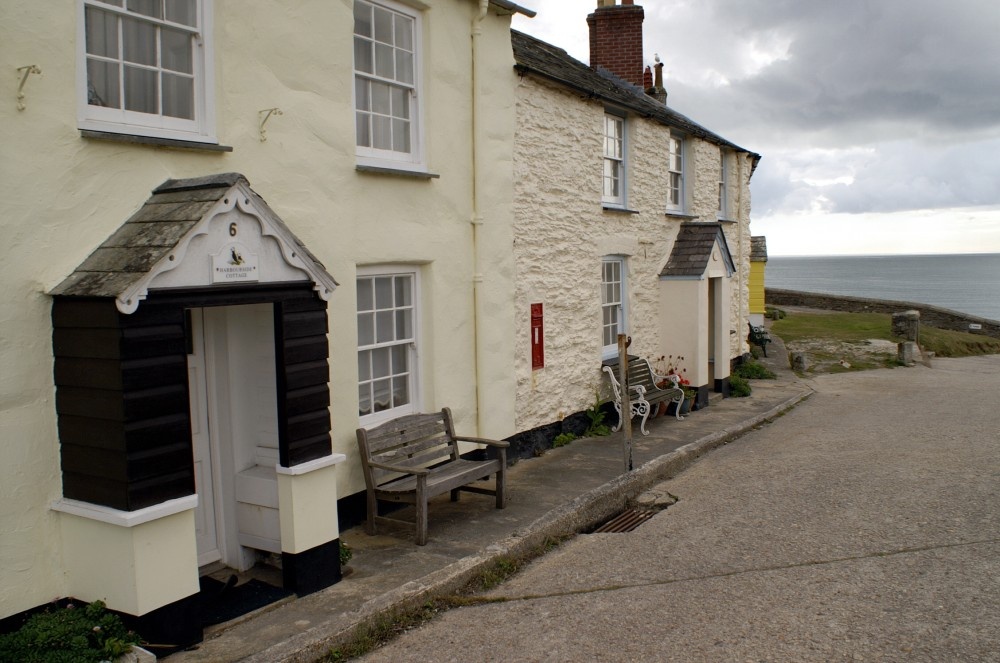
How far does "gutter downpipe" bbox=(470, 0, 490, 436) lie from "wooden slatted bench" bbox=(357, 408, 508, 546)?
85 cm

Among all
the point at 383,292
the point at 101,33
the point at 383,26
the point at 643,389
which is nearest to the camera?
the point at 101,33

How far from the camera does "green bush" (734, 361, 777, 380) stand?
18438 mm

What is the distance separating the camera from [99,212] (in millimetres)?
5551

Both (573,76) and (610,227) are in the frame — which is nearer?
(573,76)

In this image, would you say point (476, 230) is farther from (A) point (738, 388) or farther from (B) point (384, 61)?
(A) point (738, 388)

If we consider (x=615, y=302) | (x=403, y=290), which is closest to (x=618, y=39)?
(x=615, y=302)

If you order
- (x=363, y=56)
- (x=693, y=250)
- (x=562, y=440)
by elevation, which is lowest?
(x=562, y=440)

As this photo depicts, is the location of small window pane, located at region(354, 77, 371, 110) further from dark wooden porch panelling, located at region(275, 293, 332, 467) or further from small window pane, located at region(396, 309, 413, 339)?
dark wooden porch panelling, located at region(275, 293, 332, 467)

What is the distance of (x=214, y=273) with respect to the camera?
5480mm

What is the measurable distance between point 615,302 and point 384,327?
6049 millimetres

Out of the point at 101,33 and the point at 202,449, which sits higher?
the point at 101,33

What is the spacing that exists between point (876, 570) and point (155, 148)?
6603 millimetres

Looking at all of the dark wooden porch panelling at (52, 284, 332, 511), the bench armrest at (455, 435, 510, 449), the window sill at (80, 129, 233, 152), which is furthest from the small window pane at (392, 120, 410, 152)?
the dark wooden porch panelling at (52, 284, 332, 511)

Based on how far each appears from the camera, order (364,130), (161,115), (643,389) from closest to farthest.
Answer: (161,115) → (364,130) → (643,389)
